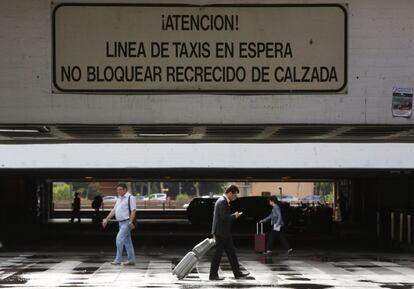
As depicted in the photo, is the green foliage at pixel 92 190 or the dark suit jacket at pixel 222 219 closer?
the dark suit jacket at pixel 222 219

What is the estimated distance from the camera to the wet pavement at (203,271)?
565 inches

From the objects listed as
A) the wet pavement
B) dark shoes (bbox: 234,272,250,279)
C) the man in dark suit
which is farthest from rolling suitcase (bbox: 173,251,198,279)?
dark shoes (bbox: 234,272,250,279)

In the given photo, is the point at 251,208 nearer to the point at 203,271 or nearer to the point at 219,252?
the point at 203,271

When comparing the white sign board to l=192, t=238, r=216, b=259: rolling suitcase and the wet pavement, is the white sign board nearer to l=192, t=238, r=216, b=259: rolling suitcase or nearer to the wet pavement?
the wet pavement

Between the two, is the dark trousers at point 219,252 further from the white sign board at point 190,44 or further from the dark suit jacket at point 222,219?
the white sign board at point 190,44

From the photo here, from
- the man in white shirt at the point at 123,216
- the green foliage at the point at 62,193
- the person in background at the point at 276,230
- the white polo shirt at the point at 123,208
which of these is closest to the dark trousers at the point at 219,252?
the man in white shirt at the point at 123,216

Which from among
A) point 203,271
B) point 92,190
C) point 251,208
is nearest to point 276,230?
point 203,271

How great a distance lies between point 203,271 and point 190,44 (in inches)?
356

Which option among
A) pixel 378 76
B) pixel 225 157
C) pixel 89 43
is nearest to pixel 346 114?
pixel 378 76

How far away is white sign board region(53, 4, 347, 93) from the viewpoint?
8.05 m

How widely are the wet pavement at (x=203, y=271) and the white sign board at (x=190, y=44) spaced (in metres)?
6.38

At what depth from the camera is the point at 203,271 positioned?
16.5 meters

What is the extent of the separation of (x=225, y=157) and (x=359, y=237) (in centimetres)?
1054

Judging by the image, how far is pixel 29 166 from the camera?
2603 centimetres
